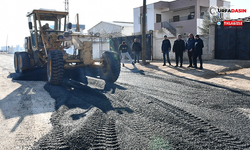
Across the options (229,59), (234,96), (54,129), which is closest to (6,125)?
(54,129)

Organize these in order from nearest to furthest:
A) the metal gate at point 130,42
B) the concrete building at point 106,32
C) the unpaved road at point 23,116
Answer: the unpaved road at point 23,116, the metal gate at point 130,42, the concrete building at point 106,32

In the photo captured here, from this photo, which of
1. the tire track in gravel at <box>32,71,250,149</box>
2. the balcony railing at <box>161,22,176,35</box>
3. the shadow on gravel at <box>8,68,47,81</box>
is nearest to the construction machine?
the shadow on gravel at <box>8,68,47,81</box>

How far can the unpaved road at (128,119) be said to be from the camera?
326cm

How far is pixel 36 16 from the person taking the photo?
9195mm

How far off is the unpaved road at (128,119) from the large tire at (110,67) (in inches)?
41.0

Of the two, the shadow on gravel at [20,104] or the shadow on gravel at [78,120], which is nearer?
the shadow on gravel at [78,120]

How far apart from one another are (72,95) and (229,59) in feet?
31.6

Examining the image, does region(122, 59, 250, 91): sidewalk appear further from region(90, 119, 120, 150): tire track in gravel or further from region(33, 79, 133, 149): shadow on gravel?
region(90, 119, 120, 150): tire track in gravel

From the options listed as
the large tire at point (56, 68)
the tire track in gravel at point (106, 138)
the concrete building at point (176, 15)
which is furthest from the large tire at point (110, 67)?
the concrete building at point (176, 15)

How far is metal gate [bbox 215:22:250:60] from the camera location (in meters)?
11.8

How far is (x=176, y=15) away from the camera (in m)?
31.1

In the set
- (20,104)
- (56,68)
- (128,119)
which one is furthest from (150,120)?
(56,68)

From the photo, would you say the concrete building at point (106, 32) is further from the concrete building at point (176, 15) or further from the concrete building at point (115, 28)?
the concrete building at point (176, 15)

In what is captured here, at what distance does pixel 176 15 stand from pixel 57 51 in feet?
87.1
